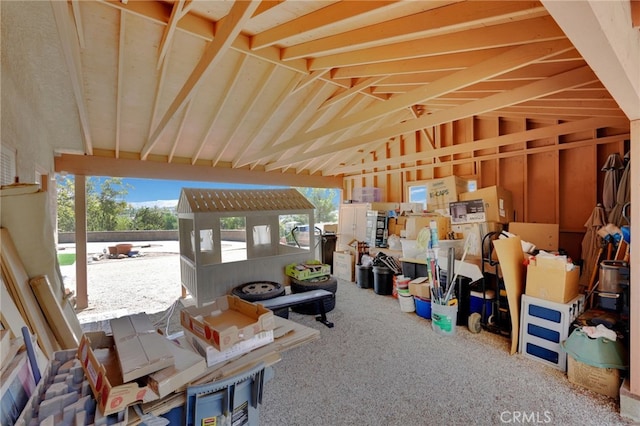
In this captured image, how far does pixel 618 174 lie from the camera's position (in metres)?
3.92

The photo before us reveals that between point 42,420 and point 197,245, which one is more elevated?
point 197,245

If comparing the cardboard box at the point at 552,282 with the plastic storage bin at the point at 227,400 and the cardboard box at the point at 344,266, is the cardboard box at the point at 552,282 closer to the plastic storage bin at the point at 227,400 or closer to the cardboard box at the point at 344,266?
the plastic storage bin at the point at 227,400

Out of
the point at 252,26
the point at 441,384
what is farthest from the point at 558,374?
the point at 252,26

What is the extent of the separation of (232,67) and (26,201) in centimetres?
298

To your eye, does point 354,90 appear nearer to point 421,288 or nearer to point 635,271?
point 421,288

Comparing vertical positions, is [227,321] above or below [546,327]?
above

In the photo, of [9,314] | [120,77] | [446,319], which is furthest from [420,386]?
[120,77]

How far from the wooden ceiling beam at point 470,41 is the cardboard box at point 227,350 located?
264 centimetres

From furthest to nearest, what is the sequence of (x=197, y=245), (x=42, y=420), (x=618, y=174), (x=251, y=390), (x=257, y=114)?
(x=257, y=114)
(x=197, y=245)
(x=618, y=174)
(x=251, y=390)
(x=42, y=420)

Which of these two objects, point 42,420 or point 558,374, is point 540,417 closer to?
point 558,374

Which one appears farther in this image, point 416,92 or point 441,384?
point 416,92

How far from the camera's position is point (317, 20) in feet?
8.05

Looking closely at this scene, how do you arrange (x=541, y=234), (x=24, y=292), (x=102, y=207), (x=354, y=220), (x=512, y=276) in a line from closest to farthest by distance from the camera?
(x=24, y=292), (x=512, y=276), (x=541, y=234), (x=354, y=220), (x=102, y=207)

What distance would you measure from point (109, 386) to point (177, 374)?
258 mm
